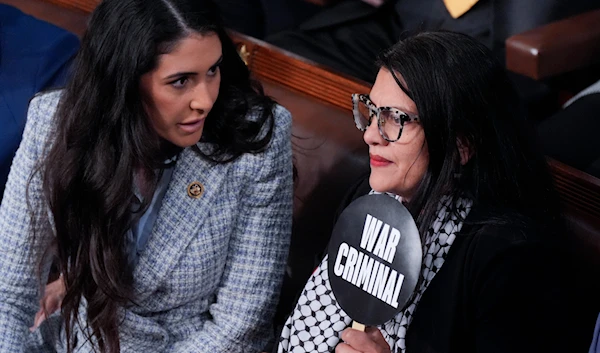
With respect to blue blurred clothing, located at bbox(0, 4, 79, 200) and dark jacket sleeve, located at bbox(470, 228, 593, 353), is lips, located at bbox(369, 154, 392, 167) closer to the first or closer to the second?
dark jacket sleeve, located at bbox(470, 228, 593, 353)

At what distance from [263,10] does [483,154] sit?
151 centimetres

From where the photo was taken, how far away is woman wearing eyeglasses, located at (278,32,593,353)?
3.89ft

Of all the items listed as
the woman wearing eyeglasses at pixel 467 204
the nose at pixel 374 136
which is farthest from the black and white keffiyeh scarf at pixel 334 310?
the nose at pixel 374 136

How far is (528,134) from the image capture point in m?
1.24

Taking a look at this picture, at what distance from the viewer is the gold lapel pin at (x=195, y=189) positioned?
1499 mm

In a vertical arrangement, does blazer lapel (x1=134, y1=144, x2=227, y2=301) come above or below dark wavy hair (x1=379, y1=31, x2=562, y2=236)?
below

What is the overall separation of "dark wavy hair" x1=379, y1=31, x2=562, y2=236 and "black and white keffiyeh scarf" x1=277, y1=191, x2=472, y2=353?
23 millimetres

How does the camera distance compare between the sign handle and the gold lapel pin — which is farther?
the gold lapel pin

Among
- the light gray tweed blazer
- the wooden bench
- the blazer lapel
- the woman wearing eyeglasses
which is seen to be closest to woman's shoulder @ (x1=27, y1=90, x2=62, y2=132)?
the light gray tweed blazer

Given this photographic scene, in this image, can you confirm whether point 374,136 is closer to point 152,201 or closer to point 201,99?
point 201,99

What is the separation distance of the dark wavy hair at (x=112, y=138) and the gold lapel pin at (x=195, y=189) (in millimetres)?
50

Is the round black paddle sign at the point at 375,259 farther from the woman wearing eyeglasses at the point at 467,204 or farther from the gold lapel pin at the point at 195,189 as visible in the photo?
the gold lapel pin at the point at 195,189

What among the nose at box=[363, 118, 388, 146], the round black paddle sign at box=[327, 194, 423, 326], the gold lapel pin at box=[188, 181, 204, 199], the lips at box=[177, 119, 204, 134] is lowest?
the gold lapel pin at box=[188, 181, 204, 199]

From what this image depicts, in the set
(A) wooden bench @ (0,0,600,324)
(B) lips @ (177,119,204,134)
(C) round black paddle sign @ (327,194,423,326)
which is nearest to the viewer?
(C) round black paddle sign @ (327,194,423,326)
